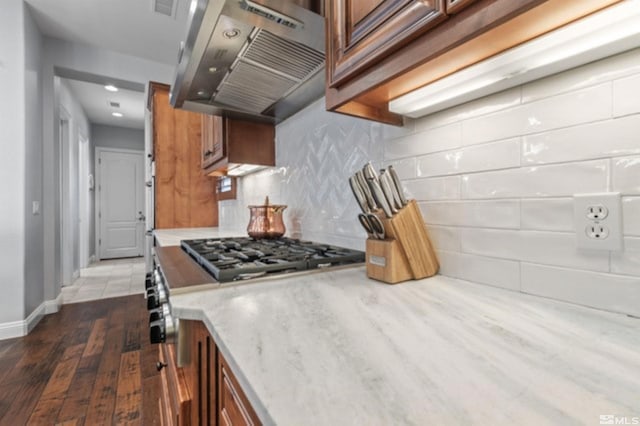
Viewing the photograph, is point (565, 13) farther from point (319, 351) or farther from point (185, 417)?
point (185, 417)

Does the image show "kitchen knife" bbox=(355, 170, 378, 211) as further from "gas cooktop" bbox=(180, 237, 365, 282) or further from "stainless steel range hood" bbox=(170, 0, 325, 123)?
"stainless steel range hood" bbox=(170, 0, 325, 123)

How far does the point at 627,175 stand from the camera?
1.87ft

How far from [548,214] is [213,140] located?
1.97 m

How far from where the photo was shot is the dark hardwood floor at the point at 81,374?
1.47m

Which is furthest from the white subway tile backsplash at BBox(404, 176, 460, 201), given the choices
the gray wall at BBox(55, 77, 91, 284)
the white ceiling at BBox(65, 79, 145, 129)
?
the gray wall at BBox(55, 77, 91, 284)

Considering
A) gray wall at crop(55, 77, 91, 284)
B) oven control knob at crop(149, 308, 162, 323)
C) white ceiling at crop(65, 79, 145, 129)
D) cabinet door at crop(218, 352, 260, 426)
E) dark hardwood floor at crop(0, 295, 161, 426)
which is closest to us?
cabinet door at crop(218, 352, 260, 426)

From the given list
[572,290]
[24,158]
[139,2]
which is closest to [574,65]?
[572,290]

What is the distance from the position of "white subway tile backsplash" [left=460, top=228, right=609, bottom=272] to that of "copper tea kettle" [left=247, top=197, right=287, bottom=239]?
3.46 feet

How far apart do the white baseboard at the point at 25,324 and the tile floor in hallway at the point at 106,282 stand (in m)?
0.45

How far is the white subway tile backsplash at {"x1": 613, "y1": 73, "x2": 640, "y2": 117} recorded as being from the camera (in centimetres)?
56

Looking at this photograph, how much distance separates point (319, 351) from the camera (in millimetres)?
433

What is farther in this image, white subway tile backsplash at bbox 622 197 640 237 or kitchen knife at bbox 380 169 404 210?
kitchen knife at bbox 380 169 404 210

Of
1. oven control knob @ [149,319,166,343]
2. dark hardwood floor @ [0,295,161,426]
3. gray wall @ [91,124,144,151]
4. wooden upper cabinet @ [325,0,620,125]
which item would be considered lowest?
dark hardwood floor @ [0,295,161,426]

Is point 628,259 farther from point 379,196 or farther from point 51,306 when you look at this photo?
point 51,306
